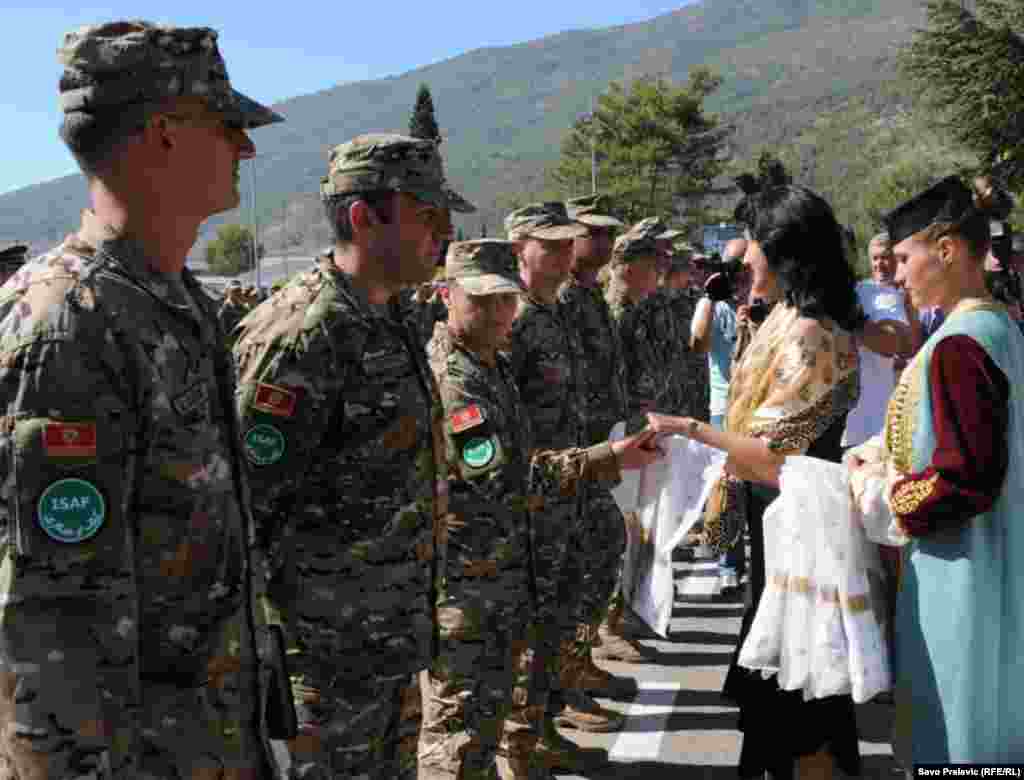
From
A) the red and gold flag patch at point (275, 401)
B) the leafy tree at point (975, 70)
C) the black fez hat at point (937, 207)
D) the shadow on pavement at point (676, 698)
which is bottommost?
the shadow on pavement at point (676, 698)

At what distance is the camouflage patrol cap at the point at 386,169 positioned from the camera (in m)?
3.15

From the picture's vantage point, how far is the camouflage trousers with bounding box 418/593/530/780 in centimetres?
398

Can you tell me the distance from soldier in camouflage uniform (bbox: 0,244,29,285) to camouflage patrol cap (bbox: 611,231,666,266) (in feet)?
12.2

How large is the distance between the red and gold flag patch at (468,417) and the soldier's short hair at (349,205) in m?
0.92

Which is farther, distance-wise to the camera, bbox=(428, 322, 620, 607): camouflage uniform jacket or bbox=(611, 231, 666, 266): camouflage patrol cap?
bbox=(611, 231, 666, 266): camouflage patrol cap

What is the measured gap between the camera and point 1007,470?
126 inches

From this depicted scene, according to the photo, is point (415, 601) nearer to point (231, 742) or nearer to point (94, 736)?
point (231, 742)

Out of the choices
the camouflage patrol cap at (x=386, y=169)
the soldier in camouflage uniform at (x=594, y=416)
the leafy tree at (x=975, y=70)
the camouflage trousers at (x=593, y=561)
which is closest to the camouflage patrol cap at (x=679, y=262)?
the soldier in camouflage uniform at (x=594, y=416)

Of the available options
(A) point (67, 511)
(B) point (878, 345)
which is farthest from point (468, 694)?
(A) point (67, 511)

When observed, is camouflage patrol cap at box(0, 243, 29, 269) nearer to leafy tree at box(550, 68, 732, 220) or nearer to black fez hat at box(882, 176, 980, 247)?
black fez hat at box(882, 176, 980, 247)

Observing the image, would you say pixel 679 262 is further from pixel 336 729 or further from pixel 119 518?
pixel 119 518

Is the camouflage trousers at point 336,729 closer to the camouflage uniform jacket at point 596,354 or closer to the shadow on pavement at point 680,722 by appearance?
the shadow on pavement at point 680,722

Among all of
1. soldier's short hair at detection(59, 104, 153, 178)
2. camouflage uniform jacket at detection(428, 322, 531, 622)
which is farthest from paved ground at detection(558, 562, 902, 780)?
soldier's short hair at detection(59, 104, 153, 178)

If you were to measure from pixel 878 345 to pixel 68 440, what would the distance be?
3.83 m
